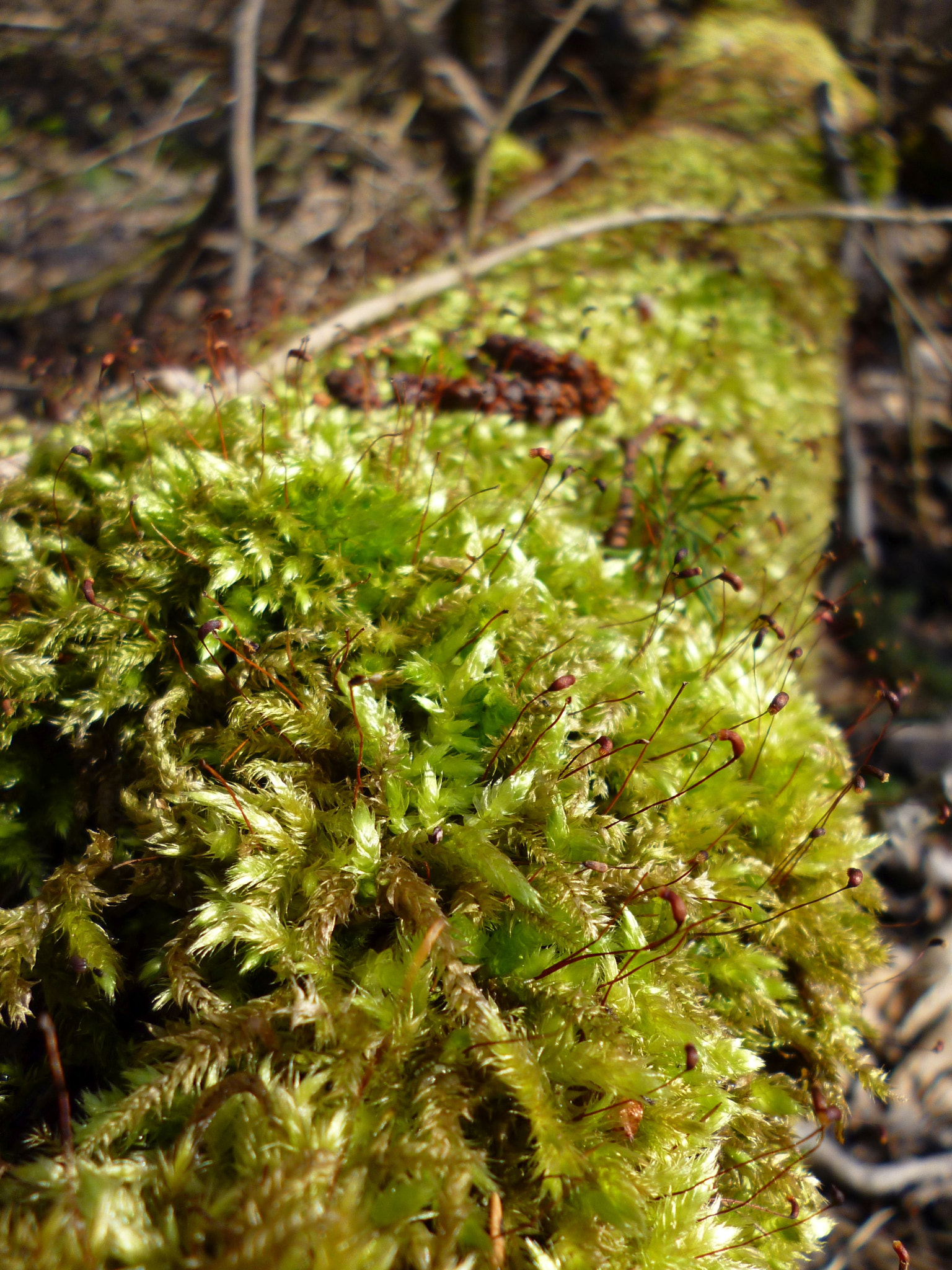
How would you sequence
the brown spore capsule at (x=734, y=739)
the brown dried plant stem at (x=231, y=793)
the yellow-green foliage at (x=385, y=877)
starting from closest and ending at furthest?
the yellow-green foliage at (x=385, y=877) < the brown dried plant stem at (x=231, y=793) < the brown spore capsule at (x=734, y=739)

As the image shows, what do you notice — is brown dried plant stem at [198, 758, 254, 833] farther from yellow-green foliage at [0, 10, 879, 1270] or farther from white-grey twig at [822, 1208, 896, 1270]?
white-grey twig at [822, 1208, 896, 1270]

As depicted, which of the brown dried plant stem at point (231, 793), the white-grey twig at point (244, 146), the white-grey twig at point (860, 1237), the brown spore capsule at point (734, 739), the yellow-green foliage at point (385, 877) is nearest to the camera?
the yellow-green foliage at point (385, 877)

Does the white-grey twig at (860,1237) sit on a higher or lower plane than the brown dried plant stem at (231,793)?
lower

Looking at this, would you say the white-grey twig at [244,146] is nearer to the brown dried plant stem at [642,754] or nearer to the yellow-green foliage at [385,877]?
the yellow-green foliage at [385,877]

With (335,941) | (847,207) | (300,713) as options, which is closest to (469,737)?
(300,713)

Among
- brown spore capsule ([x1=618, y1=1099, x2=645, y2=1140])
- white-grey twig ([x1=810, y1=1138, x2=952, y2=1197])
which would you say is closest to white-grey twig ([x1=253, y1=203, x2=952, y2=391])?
brown spore capsule ([x1=618, y1=1099, x2=645, y2=1140])

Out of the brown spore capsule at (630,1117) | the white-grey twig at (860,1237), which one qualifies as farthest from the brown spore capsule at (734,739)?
the white-grey twig at (860,1237)

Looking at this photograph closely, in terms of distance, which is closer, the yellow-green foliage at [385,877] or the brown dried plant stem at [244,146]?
the yellow-green foliage at [385,877]

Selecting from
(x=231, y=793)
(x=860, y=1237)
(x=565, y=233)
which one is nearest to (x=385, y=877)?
(x=231, y=793)

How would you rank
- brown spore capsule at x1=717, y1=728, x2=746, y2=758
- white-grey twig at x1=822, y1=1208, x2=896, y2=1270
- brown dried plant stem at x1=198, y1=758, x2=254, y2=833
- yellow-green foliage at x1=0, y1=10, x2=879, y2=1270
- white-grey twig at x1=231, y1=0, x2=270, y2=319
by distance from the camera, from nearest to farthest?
yellow-green foliage at x1=0, y1=10, x2=879, y2=1270
brown dried plant stem at x1=198, y1=758, x2=254, y2=833
brown spore capsule at x1=717, y1=728, x2=746, y2=758
white-grey twig at x1=822, y1=1208, x2=896, y2=1270
white-grey twig at x1=231, y1=0, x2=270, y2=319
